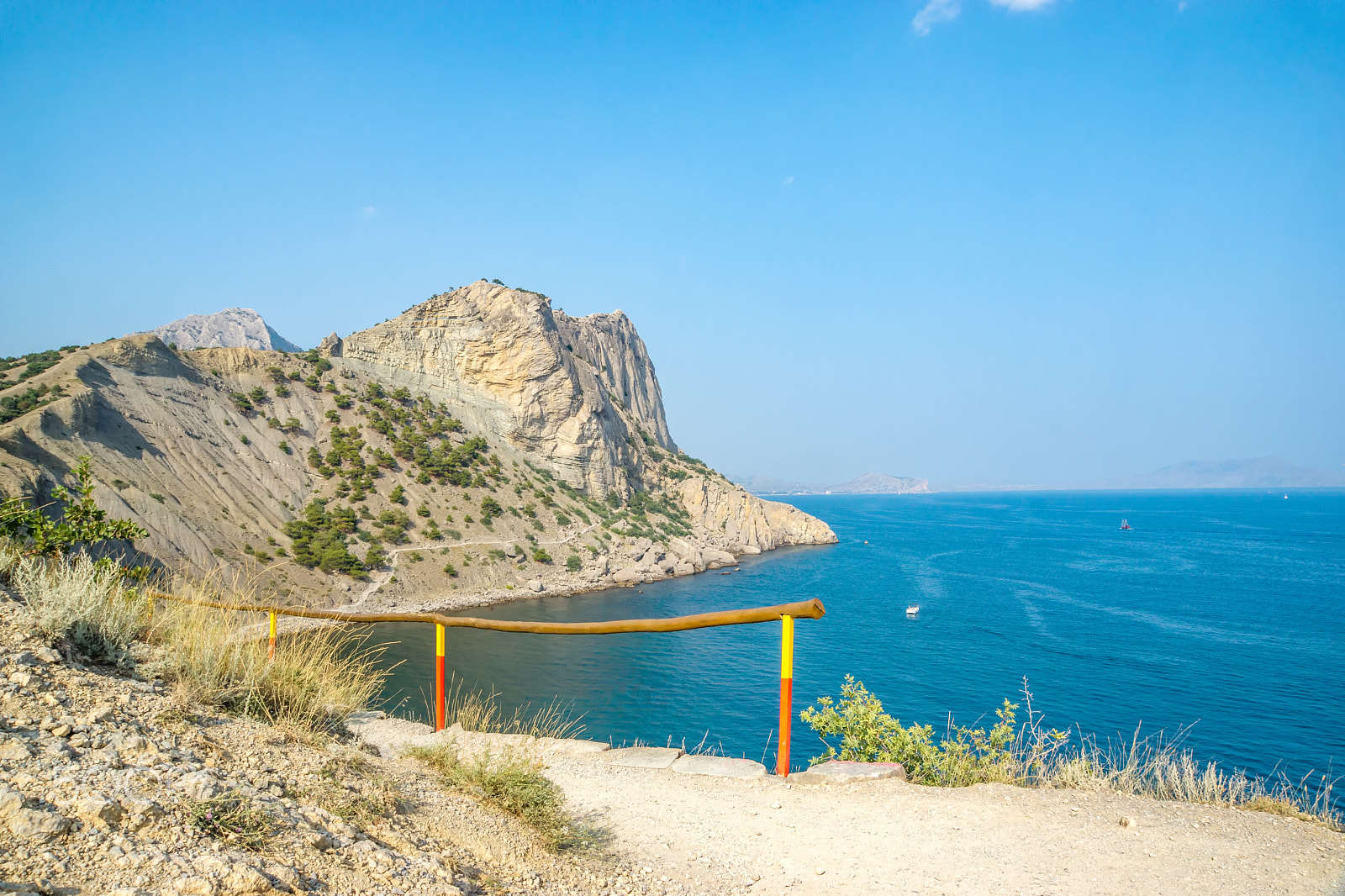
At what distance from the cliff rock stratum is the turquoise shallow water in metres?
4.87

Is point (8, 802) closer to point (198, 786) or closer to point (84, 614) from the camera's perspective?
point (198, 786)

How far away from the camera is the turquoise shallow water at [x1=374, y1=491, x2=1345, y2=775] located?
20312 mm

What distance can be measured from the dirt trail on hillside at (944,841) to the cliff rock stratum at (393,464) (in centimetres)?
2564

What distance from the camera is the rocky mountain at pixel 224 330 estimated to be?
15512 centimetres

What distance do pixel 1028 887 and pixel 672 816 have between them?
6.34 feet

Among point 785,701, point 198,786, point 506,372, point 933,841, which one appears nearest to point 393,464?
point 506,372

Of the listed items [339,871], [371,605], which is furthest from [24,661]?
[371,605]

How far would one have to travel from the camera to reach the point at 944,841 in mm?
3805

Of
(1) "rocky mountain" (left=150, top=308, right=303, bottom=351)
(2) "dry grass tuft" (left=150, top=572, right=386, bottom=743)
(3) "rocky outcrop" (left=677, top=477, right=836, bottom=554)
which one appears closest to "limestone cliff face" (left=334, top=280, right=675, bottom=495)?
(3) "rocky outcrop" (left=677, top=477, right=836, bottom=554)

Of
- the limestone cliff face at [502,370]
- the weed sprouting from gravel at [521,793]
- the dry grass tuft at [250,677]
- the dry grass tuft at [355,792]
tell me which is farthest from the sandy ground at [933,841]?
the limestone cliff face at [502,370]

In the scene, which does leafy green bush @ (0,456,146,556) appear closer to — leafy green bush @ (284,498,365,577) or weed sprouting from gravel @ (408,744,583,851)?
weed sprouting from gravel @ (408,744,583,851)

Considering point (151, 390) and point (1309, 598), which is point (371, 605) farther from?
point (1309, 598)

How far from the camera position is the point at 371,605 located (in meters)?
33.0

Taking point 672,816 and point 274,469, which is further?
point 274,469
